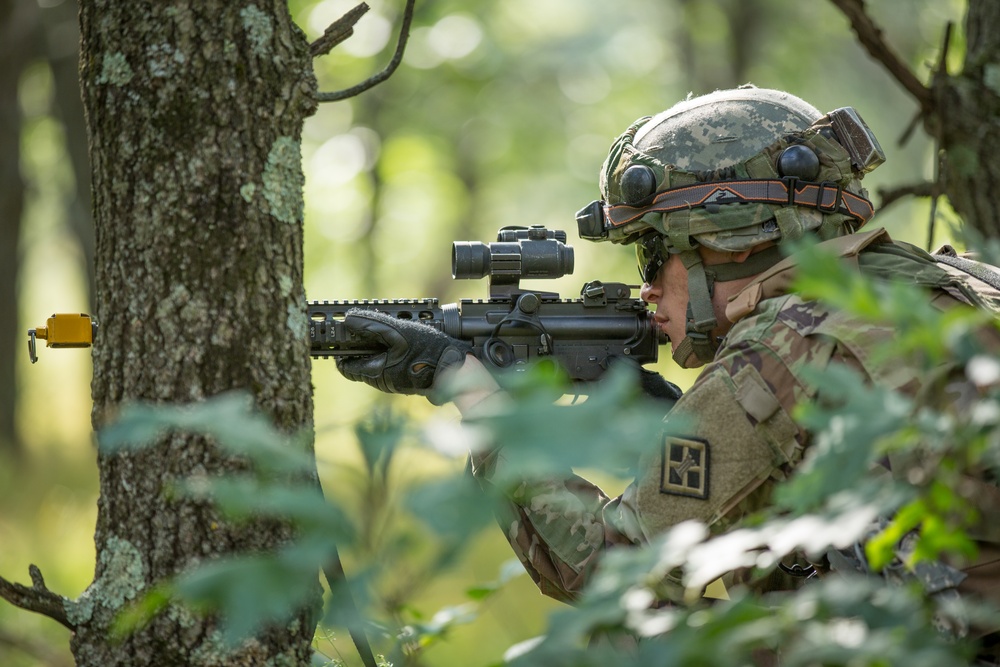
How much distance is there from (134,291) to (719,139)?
1.64 metres

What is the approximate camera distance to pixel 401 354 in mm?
3311

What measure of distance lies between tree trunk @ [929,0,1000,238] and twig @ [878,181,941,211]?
13 centimetres

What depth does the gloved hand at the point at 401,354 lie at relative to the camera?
130 inches

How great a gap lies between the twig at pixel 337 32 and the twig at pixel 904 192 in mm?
2684

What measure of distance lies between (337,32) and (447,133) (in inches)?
772

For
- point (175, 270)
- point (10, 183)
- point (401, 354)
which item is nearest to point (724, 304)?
point (401, 354)

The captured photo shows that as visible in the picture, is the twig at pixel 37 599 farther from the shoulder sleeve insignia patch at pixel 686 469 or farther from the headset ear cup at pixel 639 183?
the headset ear cup at pixel 639 183

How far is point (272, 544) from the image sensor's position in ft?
7.29

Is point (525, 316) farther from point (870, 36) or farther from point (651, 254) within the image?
point (870, 36)

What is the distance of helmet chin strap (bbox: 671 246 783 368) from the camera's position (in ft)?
9.66

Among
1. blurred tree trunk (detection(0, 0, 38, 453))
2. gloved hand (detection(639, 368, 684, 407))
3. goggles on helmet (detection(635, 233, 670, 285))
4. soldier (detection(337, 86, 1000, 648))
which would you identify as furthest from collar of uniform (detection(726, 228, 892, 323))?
blurred tree trunk (detection(0, 0, 38, 453))

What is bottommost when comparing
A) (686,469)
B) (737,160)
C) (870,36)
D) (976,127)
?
(686,469)

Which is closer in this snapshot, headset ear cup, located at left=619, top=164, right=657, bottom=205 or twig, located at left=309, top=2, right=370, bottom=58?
twig, located at left=309, top=2, right=370, bottom=58

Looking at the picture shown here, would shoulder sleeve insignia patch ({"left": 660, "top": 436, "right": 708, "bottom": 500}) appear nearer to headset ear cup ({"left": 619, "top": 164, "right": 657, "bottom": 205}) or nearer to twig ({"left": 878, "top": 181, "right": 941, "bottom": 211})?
headset ear cup ({"left": 619, "top": 164, "right": 657, "bottom": 205})
